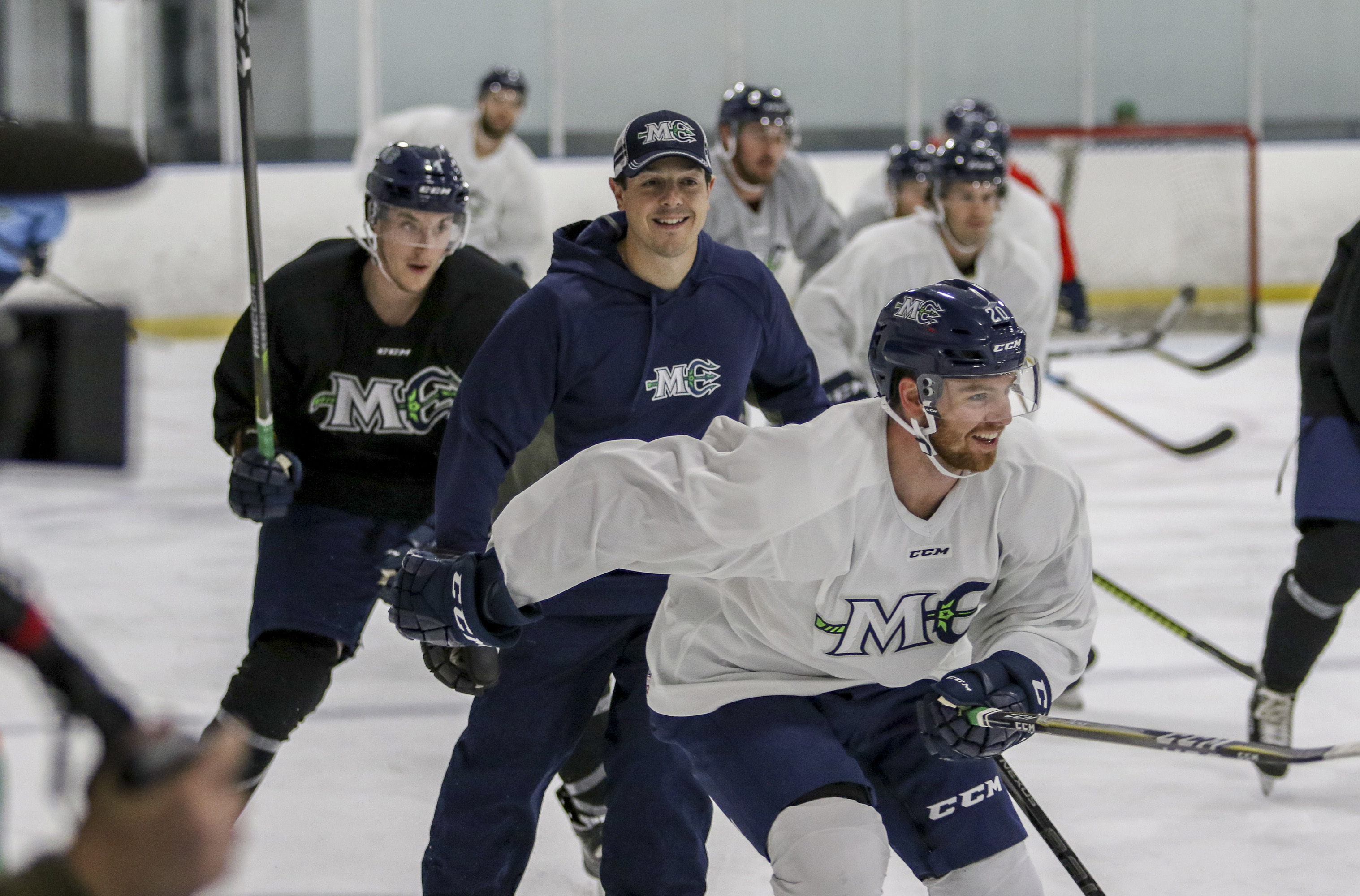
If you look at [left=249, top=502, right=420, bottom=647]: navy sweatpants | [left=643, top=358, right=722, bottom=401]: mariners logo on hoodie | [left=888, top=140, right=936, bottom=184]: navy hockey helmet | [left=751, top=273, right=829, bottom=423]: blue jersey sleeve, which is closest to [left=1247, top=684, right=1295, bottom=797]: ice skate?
[left=751, top=273, right=829, bottom=423]: blue jersey sleeve

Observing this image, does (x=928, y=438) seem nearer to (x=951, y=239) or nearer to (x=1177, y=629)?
(x=1177, y=629)

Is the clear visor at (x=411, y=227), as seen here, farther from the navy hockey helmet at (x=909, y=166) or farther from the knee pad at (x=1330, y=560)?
the navy hockey helmet at (x=909, y=166)

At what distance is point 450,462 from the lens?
2.21 metres

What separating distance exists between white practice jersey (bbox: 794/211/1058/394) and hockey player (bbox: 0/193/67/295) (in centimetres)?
185

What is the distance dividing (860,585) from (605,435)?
51 centimetres

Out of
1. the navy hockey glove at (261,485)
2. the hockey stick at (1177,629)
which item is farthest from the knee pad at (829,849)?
the hockey stick at (1177,629)

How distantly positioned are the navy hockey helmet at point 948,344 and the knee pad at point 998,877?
0.50m

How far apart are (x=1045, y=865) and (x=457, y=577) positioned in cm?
120

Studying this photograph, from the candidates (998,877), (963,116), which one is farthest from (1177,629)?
(963,116)

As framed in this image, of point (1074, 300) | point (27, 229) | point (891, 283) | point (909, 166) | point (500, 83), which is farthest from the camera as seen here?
point (500, 83)

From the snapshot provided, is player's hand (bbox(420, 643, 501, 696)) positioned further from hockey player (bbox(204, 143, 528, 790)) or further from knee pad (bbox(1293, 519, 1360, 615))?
knee pad (bbox(1293, 519, 1360, 615))

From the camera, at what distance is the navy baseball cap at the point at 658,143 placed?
2.31 meters

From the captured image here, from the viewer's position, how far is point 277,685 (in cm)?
239

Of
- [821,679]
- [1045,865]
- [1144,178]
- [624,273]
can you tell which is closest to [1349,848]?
[1045,865]
